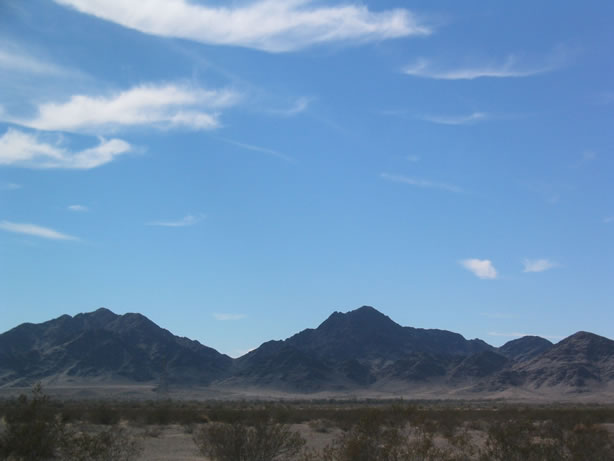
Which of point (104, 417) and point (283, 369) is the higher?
point (283, 369)

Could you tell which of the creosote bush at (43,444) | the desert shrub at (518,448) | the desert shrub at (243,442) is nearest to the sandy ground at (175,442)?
the desert shrub at (243,442)

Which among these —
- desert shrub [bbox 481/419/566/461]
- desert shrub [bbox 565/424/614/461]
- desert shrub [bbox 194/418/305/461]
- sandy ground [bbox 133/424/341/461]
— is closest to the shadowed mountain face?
sandy ground [bbox 133/424/341/461]

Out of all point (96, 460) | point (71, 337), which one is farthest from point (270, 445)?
point (71, 337)

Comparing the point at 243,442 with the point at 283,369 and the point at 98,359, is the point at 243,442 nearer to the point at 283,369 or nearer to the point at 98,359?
the point at 98,359

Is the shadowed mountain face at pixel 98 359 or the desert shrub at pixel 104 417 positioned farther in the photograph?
the shadowed mountain face at pixel 98 359

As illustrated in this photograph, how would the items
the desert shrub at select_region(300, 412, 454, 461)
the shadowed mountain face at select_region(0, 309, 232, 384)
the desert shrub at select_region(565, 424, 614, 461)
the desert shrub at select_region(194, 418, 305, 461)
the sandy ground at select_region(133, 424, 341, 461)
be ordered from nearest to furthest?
the desert shrub at select_region(300, 412, 454, 461)
the desert shrub at select_region(194, 418, 305, 461)
the desert shrub at select_region(565, 424, 614, 461)
the sandy ground at select_region(133, 424, 341, 461)
the shadowed mountain face at select_region(0, 309, 232, 384)

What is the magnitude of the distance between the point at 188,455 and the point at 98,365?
5942 inches

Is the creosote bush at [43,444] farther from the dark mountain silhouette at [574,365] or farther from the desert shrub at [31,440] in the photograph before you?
the dark mountain silhouette at [574,365]

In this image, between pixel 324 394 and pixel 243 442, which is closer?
pixel 243 442

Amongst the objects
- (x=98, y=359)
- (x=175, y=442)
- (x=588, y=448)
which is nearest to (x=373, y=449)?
(x=588, y=448)

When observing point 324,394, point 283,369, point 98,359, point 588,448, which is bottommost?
point 588,448

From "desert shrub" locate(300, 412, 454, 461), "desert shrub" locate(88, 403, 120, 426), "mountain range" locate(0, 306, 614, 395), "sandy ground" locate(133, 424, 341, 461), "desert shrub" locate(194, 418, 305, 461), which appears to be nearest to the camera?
"desert shrub" locate(300, 412, 454, 461)

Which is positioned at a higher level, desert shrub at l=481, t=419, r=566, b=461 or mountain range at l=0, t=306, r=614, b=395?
mountain range at l=0, t=306, r=614, b=395

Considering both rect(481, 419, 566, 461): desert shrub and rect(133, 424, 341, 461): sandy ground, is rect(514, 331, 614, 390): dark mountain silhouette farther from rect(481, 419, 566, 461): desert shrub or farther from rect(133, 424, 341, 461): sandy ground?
rect(481, 419, 566, 461): desert shrub
